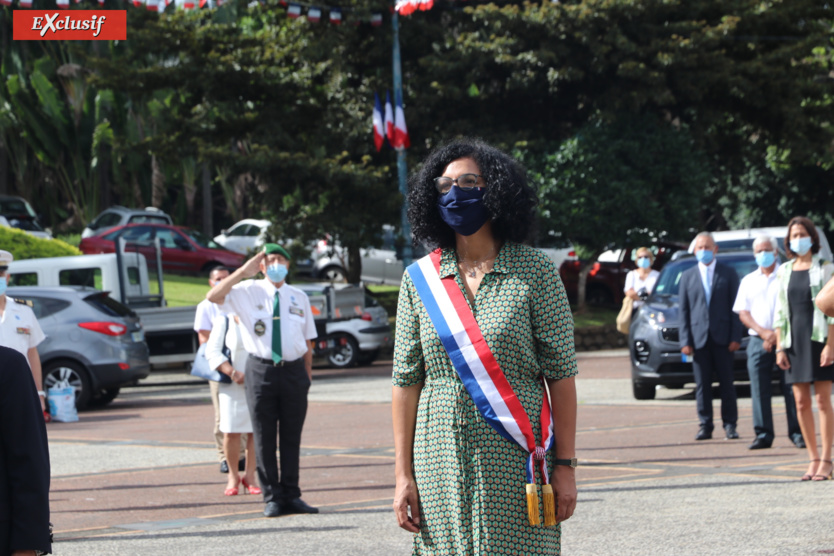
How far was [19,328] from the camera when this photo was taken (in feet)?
26.9

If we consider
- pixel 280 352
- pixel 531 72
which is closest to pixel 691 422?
pixel 280 352

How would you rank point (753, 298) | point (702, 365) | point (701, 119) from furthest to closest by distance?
point (701, 119) → point (702, 365) → point (753, 298)

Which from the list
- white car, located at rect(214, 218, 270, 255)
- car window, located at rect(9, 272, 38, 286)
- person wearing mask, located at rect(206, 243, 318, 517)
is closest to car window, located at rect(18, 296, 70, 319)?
car window, located at rect(9, 272, 38, 286)

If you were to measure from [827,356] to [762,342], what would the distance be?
219cm

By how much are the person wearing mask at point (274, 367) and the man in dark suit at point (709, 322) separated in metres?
4.56

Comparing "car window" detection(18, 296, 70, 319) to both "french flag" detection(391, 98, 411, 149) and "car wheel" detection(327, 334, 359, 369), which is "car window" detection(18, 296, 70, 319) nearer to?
"car wheel" detection(327, 334, 359, 369)

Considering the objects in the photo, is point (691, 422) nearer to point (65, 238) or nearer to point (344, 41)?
point (344, 41)

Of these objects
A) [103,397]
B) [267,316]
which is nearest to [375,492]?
[267,316]

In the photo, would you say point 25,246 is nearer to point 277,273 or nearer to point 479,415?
point 277,273

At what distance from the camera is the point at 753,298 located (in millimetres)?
10180

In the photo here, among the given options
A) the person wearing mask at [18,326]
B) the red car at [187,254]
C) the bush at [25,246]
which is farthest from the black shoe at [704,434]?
the red car at [187,254]

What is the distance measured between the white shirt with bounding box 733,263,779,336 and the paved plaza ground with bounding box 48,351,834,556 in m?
1.13

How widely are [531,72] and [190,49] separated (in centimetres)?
755

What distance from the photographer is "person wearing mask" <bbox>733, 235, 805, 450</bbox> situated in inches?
394
